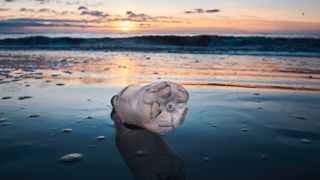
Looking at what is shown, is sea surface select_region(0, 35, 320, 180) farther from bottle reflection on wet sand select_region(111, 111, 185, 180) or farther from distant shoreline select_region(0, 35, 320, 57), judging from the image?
distant shoreline select_region(0, 35, 320, 57)

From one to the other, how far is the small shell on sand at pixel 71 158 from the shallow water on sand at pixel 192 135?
35 mm

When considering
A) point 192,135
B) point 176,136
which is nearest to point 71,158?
point 176,136

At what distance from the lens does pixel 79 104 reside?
3623 millimetres

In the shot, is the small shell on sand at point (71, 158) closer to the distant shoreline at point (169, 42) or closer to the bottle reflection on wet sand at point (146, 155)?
the bottle reflection on wet sand at point (146, 155)

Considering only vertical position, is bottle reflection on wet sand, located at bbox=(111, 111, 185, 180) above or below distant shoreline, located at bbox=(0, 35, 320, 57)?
below

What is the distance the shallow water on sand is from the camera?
5.96ft

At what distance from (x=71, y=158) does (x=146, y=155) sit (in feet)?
1.54

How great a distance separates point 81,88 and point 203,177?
3.37 metres

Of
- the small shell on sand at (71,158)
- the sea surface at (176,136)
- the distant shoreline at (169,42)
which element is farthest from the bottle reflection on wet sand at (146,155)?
the distant shoreline at (169,42)

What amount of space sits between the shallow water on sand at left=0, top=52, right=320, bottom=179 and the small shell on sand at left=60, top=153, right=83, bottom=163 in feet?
0.12

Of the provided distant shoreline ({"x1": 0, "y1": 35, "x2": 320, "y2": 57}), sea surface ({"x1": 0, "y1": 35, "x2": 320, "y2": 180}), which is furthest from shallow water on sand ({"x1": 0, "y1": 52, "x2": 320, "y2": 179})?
distant shoreline ({"x1": 0, "y1": 35, "x2": 320, "y2": 57})

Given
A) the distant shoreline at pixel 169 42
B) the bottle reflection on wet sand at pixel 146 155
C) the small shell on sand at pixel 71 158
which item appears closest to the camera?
the bottle reflection on wet sand at pixel 146 155

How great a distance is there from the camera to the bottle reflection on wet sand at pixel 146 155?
5.71 feet

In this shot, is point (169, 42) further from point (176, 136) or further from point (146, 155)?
point (146, 155)
